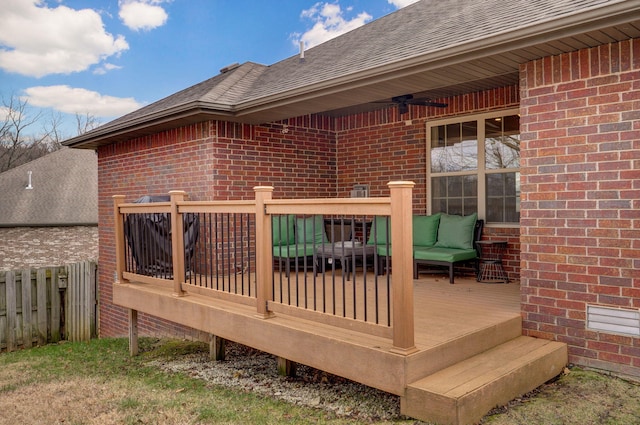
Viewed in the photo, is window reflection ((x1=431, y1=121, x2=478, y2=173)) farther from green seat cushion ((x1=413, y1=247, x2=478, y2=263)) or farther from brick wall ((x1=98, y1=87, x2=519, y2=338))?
green seat cushion ((x1=413, y1=247, x2=478, y2=263))

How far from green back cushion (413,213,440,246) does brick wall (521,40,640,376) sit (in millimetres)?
2211

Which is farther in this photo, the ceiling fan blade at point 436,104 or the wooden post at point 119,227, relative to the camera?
the ceiling fan blade at point 436,104

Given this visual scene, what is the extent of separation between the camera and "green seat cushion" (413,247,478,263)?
5852 mm

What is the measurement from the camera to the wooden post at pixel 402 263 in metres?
3.09

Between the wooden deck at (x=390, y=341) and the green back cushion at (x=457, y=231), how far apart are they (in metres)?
0.69

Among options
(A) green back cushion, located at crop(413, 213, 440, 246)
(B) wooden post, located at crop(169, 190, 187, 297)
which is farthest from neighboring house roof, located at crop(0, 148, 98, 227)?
(A) green back cushion, located at crop(413, 213, 440, 246)

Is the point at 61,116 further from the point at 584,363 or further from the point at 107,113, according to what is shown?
the point at 584,363

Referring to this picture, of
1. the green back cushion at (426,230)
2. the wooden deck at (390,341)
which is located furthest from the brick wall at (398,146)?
the wooden deck at (390,341)

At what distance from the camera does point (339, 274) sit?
22.0ft

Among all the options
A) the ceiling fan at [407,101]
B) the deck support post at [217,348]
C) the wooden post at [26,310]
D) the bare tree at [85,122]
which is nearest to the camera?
the deck support post at [217,348]

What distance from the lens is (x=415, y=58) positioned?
4516 mm

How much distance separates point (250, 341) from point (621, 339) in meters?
2.96

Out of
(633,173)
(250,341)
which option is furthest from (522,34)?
(250,341)

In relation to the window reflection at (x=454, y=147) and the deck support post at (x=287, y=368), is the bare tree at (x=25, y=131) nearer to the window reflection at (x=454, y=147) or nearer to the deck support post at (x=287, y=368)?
the window reflection at (x=454, y=147)
